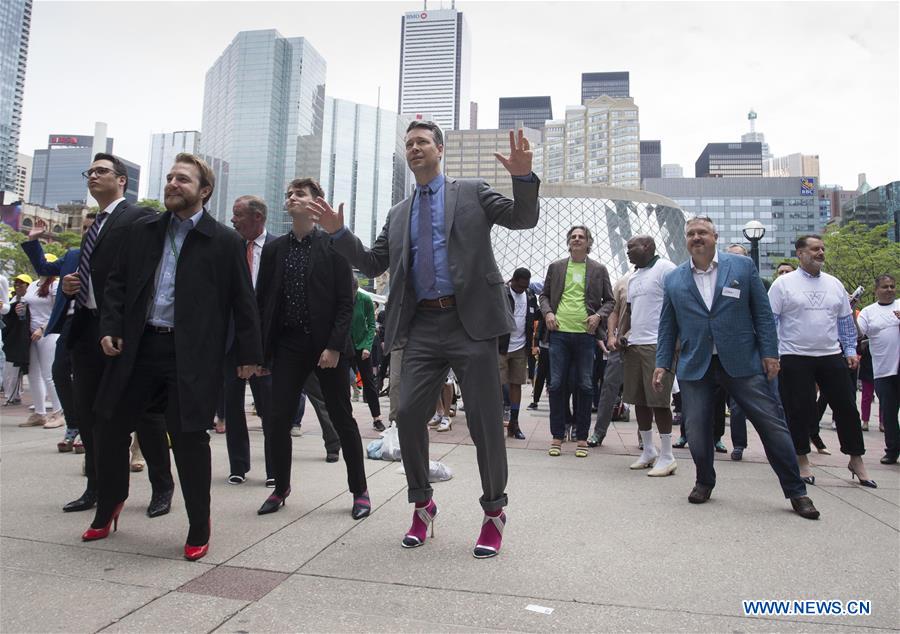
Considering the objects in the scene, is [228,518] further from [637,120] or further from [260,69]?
[637,120]

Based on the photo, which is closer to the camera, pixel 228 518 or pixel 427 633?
pixel 427 633

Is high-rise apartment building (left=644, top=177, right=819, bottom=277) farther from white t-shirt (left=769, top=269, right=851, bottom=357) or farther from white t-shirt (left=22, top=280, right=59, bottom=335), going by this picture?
white t-shirt (left=22, top=280, right=59, bottom=335)

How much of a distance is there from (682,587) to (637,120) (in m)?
169

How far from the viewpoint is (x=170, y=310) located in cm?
291

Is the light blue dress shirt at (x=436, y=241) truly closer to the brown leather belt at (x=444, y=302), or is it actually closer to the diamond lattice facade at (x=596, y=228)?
the brown leather belt at (x=444, y=302)

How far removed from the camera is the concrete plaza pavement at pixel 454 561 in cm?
209

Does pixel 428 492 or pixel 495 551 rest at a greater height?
pixel 428 492

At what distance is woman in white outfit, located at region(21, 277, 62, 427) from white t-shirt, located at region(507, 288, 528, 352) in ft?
17.4

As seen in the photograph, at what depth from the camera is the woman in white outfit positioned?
22.7 ft

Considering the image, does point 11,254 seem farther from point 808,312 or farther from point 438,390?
point 808,312

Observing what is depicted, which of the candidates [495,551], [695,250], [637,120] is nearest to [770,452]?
[695,250]

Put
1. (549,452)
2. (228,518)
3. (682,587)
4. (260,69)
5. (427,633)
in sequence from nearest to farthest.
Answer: (427,633) < (682,587) < (228,518) < (549,452) < (260,69)

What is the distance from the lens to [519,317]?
7.24 m

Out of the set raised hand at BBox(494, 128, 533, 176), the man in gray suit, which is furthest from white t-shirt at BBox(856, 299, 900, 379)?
raised hand at BBox(494, 128, 533, 176)
